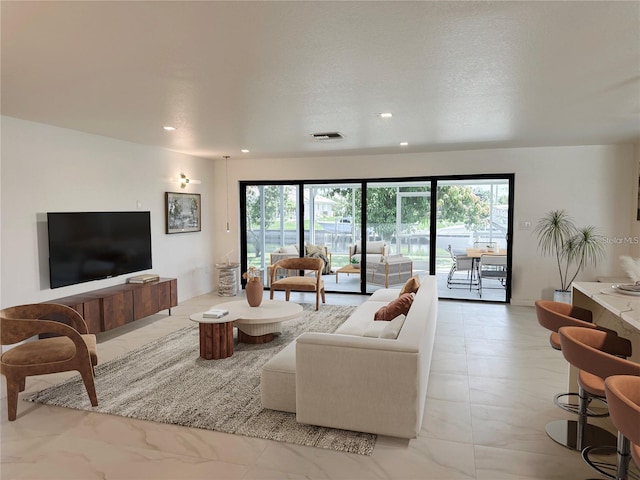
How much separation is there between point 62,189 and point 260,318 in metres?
2.75

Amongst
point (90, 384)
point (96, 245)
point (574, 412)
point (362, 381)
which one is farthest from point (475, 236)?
point (90, 384)

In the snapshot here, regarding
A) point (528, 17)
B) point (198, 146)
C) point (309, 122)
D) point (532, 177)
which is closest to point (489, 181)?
point (532, 177)

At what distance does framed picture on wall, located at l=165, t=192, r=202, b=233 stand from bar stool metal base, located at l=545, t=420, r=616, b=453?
5709 mm

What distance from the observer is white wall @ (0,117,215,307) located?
4277mm

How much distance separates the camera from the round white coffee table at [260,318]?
454 cm

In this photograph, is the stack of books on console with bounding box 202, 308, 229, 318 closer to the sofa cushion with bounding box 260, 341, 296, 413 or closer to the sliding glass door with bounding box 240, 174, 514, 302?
the sofa cushion with bounding box 260, 341, 296, 413

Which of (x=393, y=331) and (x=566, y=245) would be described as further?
(x=566, y=245)

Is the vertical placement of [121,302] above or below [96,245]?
below

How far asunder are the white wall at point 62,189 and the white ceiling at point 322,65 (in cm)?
34

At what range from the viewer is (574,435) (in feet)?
9.49

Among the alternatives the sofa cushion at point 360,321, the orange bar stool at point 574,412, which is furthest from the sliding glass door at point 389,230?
the orange bar stool at point 574,412

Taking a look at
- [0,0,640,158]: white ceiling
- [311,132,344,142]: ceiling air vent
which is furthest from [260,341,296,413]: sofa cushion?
[311,132,344,142]: ceiling air vent

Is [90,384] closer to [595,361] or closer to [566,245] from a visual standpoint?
[595,361]

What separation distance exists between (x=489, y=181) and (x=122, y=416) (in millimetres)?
6168
